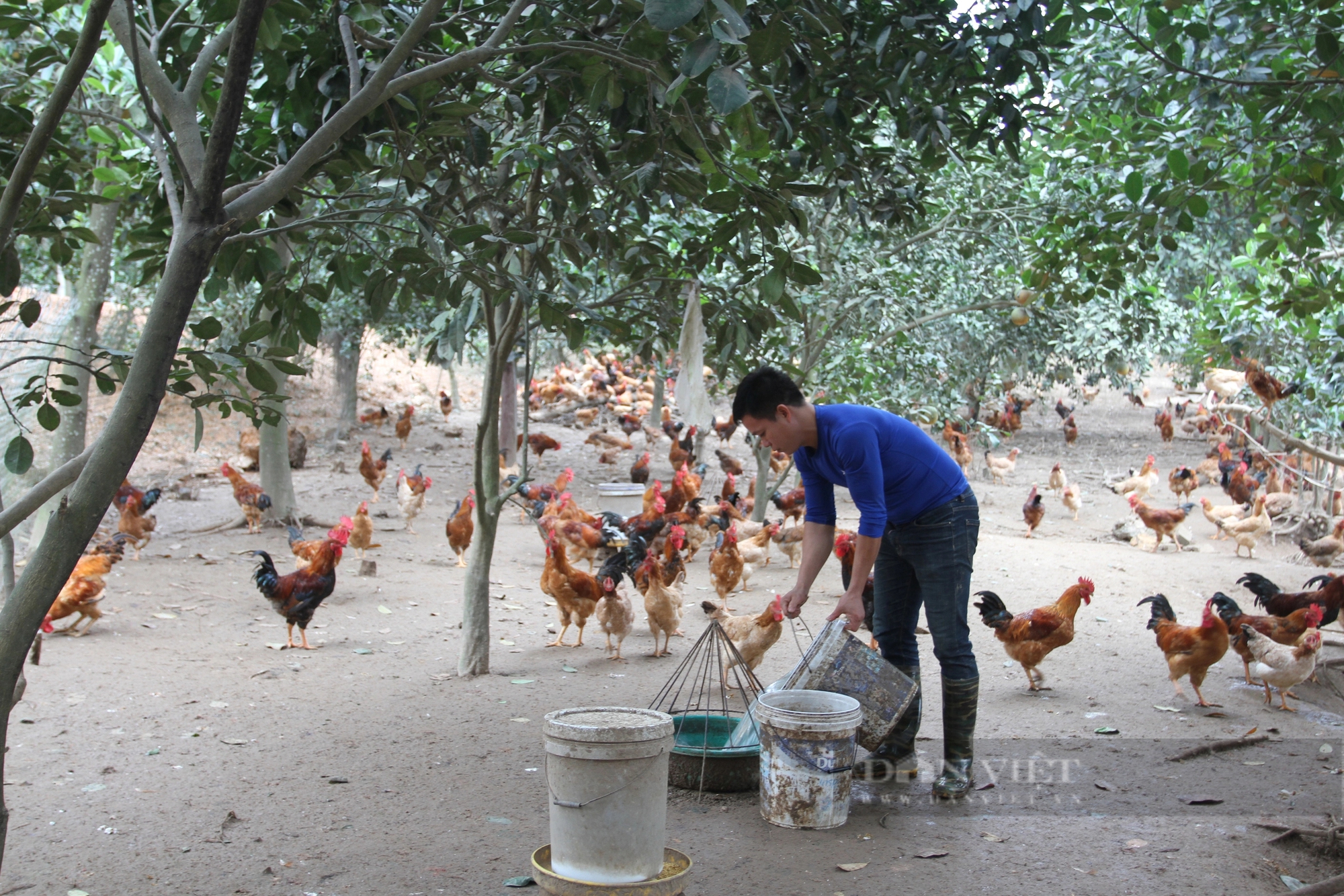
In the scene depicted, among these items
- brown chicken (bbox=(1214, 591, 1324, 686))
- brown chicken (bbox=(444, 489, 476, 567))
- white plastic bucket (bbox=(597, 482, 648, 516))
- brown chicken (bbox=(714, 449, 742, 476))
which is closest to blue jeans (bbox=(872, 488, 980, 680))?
brown chicken (bbox=(1214, 591, 1324, 686))

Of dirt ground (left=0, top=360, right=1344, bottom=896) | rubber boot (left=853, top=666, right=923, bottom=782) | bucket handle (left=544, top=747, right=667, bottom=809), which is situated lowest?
dirt ground (left=0, top=360, right=1344, bottom=896)

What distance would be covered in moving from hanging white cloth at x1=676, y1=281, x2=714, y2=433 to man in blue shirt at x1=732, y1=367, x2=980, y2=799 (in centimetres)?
26

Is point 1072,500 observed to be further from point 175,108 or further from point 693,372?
point 175,108

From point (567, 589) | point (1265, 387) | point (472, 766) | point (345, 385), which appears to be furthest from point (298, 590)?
point (345, 385)

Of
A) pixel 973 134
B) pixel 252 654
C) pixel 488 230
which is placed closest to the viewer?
pixel 488 230

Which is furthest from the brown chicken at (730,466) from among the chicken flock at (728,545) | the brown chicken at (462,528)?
the brown chicken at (462,528)

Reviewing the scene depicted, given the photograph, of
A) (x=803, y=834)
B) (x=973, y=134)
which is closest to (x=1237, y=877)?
(x=803, y=834)

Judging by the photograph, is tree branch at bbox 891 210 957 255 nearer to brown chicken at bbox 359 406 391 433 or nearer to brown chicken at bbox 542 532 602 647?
brown chicken at bbox 542 532 602 647

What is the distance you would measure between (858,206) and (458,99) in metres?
2.20

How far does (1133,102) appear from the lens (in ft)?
17.3

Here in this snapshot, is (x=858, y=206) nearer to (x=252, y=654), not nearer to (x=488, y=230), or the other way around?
(x=488, y=230)

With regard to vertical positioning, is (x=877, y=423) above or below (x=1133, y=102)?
below

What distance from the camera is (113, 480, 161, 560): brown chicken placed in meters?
8.71

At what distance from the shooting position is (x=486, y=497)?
5.51 m
